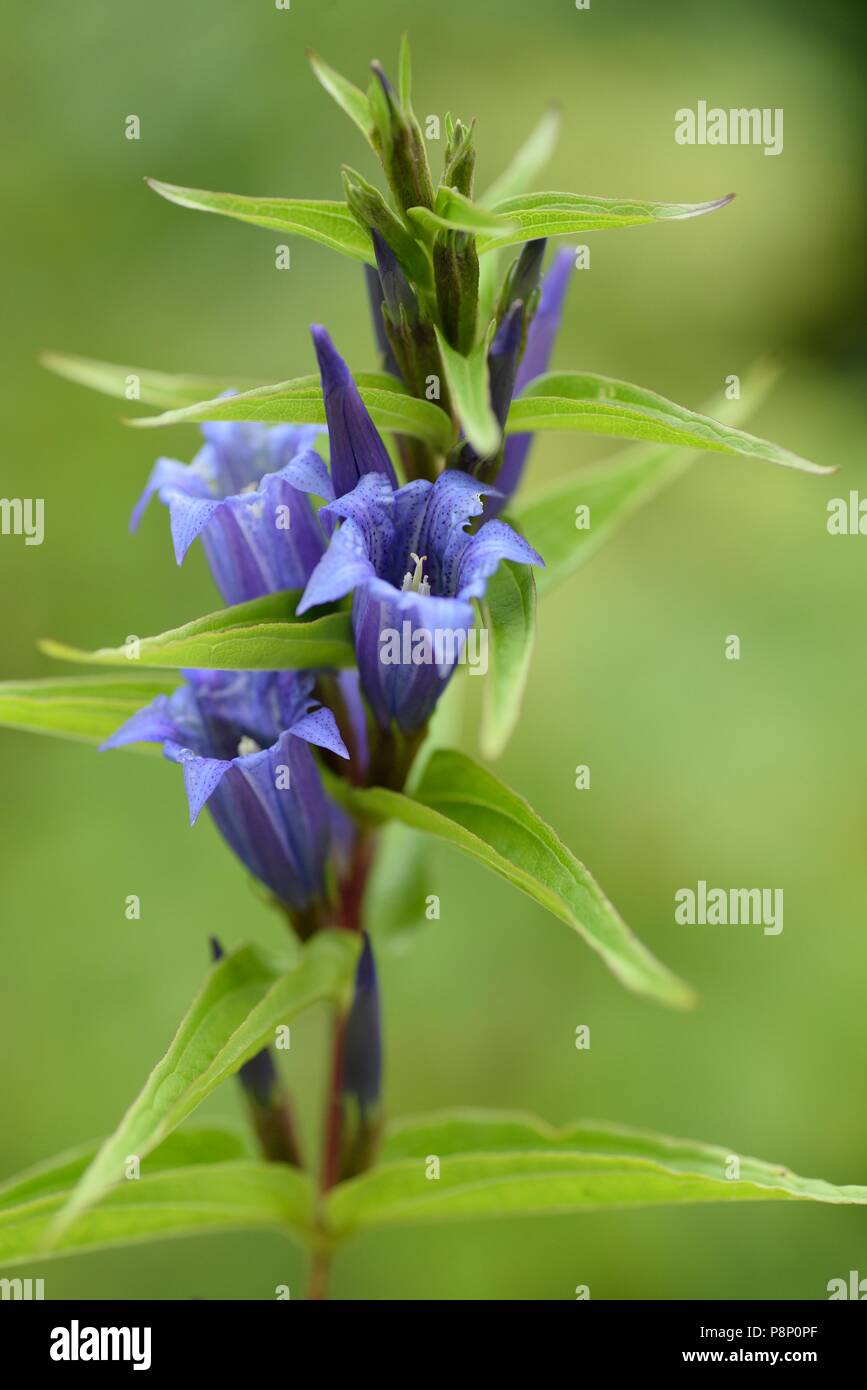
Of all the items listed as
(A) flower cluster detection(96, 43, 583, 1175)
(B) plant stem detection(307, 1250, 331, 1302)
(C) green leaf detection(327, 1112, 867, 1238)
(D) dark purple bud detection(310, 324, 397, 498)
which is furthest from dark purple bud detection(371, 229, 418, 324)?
(B) plant stem detection(307, 1250, 331, 1302)

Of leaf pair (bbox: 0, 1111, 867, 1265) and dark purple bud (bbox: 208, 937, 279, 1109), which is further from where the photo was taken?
dark purple bud (bbox: 208, 937, 279, 1109)

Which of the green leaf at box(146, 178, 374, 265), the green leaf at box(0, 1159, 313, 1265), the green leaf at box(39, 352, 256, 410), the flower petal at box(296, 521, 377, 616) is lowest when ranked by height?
the green leaf at box(0, 1159, 313, 1265)

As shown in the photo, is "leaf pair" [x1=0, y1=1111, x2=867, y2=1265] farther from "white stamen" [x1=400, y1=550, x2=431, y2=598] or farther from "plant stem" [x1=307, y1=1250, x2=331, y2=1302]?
"white stamen" [x1=400, y1=550, x2=431, y2=598]

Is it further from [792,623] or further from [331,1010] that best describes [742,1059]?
[331,1010]

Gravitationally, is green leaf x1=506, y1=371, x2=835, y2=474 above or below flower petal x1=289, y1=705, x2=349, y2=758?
above

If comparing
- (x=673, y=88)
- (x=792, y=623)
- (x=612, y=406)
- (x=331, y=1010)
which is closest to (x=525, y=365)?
(x=612, y=406)

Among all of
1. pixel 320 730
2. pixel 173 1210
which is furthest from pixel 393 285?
pixel 173 1210

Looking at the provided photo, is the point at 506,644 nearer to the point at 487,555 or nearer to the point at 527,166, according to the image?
the point at 487,555
